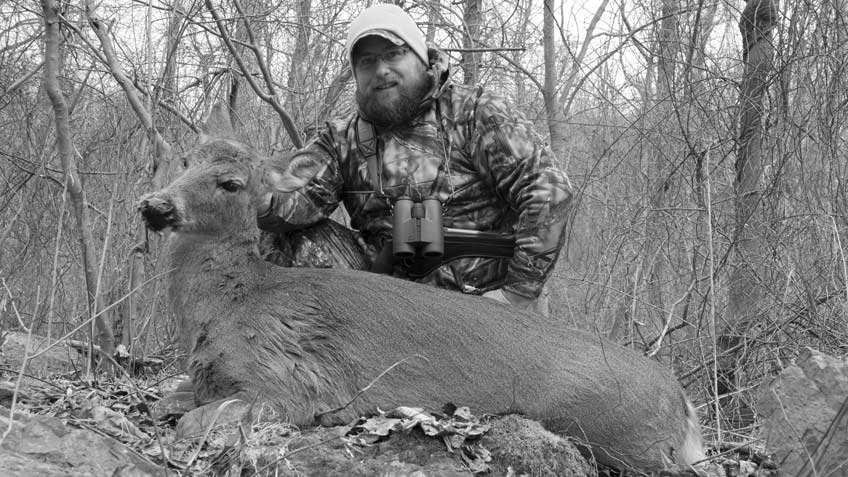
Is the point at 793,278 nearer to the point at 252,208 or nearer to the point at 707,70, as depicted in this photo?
the point at 707,70

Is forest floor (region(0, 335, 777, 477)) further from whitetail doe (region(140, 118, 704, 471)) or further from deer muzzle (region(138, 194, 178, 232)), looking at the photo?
deer muzzle (region(138, 194, 178, 232))

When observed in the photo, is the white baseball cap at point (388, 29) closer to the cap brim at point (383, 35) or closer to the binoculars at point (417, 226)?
the cap brim at point (383, 35)

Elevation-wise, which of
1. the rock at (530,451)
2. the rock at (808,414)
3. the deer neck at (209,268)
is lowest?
the rock at (530,451)

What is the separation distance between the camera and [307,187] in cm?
584

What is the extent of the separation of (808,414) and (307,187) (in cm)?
344

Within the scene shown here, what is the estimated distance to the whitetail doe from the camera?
425cm

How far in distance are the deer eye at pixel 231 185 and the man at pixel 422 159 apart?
55 centimetres

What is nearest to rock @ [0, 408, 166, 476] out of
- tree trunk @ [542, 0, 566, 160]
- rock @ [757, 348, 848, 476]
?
rock @ [757, 348, 848, 476]

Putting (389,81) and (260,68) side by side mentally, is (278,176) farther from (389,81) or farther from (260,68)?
(260,68)

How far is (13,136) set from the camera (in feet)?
24.5

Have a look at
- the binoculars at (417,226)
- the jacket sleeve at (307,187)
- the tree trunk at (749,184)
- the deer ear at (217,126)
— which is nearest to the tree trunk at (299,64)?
the jacket sleeve at (307,187)

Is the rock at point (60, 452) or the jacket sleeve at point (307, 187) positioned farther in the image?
the jacket sleeve at point (307, 187)

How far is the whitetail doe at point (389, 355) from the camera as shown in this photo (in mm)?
4254

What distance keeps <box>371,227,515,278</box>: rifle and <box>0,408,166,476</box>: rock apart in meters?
2.69
